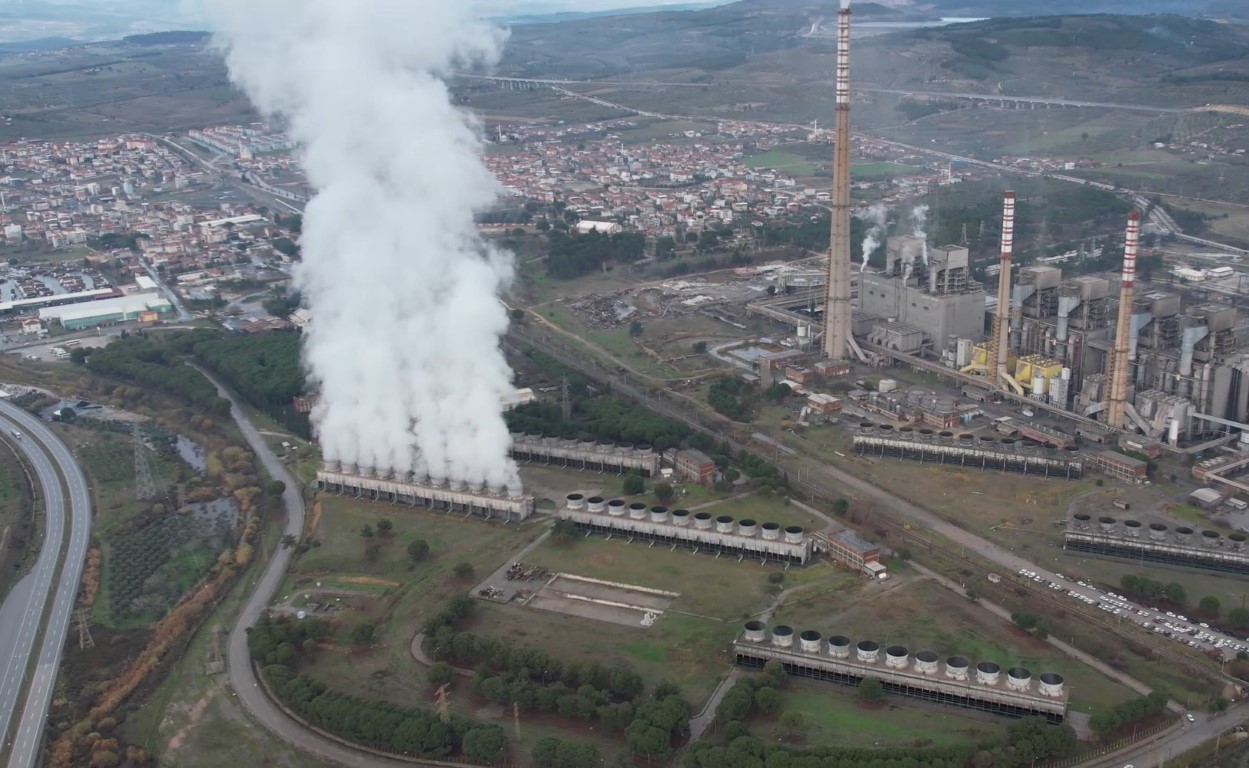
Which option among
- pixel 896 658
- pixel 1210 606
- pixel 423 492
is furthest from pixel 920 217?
pixel 896 658

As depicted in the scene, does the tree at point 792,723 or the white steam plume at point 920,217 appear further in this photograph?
the white steam plume at point 920,217

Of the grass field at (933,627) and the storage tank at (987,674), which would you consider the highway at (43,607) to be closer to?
the grass field at (933,627)

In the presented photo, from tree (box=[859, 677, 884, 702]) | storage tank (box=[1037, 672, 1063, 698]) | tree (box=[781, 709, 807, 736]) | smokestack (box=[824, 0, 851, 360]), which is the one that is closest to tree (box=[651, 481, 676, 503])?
tree (box=[859, 677, 884, 702])

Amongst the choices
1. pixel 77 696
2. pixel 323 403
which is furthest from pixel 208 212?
Result: pixel 77 696

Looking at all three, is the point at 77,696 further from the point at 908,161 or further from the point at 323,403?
the point at 908,161

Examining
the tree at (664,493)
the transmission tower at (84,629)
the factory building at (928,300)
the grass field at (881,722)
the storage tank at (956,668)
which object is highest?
the factory building at (928,300)

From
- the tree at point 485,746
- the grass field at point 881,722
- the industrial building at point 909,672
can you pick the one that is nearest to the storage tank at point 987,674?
the industrial building at point 909,672

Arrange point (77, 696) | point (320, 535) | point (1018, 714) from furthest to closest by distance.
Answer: point (320, 535)
point (77, 696)
point (1018, 714)
